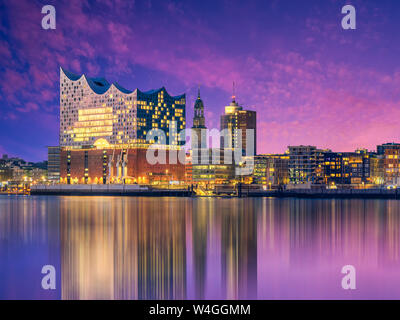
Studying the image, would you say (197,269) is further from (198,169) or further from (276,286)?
(198,169)

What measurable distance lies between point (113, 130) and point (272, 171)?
53.0 metres

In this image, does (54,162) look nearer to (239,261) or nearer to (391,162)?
(391,162)

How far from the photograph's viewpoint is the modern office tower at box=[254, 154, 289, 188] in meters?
165

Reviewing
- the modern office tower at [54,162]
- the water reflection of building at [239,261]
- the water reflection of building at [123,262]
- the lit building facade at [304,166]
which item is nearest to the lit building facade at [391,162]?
the lit building facade at [304,166]

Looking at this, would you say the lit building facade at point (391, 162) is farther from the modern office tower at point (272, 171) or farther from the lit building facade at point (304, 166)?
the modern office tower at point (272, 171)

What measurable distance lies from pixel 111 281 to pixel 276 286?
22.1 feet

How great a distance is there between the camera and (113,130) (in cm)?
15450

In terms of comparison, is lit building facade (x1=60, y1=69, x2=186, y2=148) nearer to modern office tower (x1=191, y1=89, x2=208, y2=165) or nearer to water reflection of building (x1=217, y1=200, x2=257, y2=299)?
modern office tower (x1=191, y1=89, x2=208, y2=165)

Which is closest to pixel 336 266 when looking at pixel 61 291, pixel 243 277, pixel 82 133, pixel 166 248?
pixel 243 277

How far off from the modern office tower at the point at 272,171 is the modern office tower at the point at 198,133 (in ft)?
76.1

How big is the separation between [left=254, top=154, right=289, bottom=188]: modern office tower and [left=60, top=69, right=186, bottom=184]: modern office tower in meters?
29.8

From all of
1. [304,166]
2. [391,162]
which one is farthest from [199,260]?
[391,162]

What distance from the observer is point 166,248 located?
3020 centimetres

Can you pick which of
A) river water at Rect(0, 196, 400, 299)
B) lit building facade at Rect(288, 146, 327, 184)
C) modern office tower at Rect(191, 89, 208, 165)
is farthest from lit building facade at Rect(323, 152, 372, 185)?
river water at Rect(0, 196, 400, 299)
